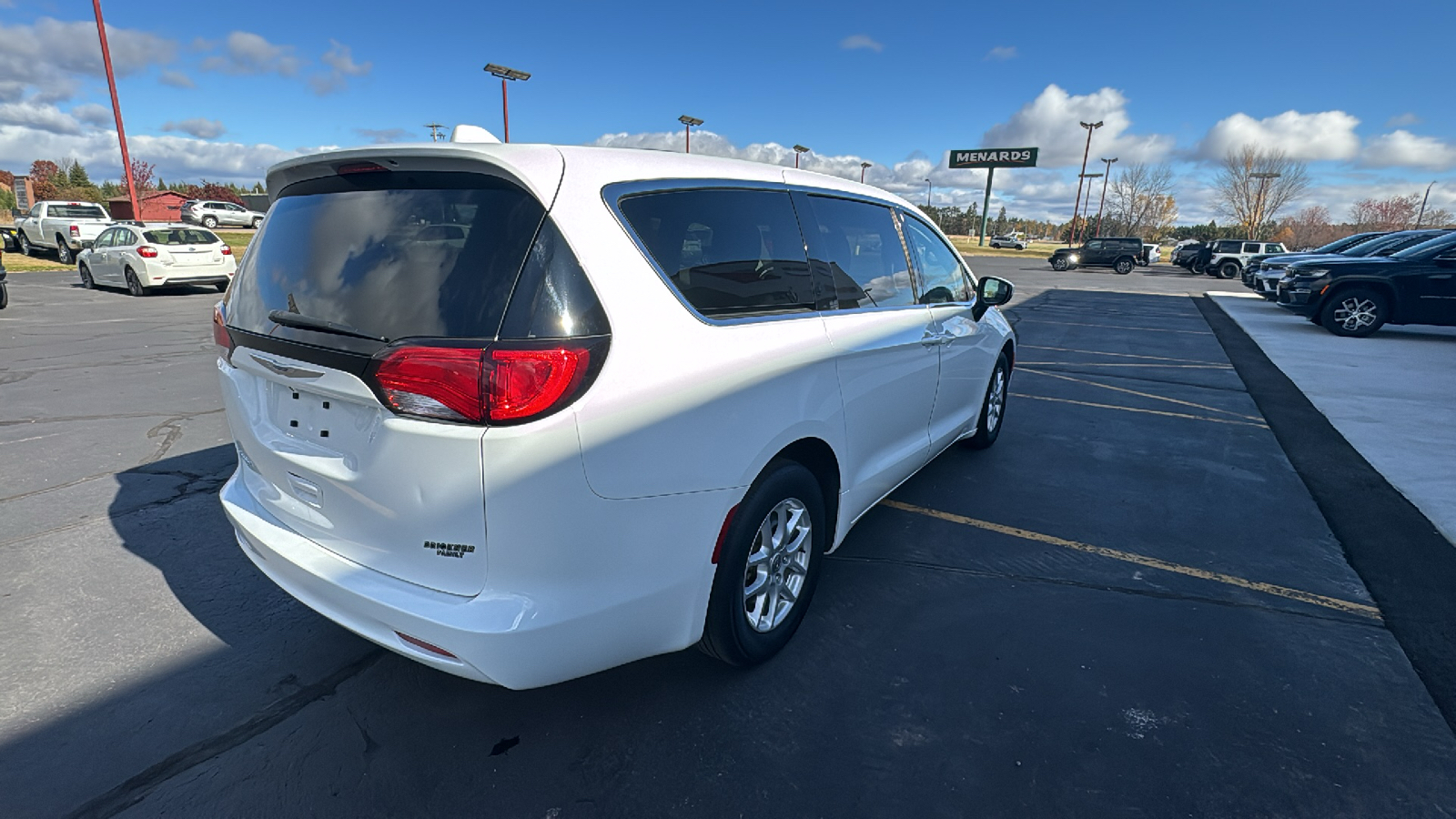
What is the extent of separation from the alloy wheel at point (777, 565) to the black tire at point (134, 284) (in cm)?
1668

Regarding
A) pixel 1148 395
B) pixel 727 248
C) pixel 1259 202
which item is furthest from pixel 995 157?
pixel 727 248

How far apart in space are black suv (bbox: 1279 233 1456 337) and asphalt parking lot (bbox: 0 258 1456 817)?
10.7 m

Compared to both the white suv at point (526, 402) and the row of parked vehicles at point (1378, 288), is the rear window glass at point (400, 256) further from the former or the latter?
the row of parked vehicles at point (1378, 288)

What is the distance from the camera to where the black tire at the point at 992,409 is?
515cm

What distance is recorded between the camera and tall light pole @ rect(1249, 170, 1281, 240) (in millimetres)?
59791

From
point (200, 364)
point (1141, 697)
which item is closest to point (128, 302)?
point (200, 364)

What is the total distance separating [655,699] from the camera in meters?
2.53

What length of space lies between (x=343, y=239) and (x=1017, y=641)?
2.92 metres

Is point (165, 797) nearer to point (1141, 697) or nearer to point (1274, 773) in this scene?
point (1141, 697)

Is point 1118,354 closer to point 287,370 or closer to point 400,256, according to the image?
point 400,256

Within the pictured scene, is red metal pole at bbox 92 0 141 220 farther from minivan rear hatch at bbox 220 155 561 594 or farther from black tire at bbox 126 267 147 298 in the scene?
minivan rear hatch at bbox 220 155 561 594

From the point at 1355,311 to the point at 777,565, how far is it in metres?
14.5

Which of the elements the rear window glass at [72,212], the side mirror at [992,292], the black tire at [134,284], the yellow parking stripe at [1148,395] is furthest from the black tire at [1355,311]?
the rear window glass at [72,212]

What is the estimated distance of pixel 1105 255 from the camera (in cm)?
3588
